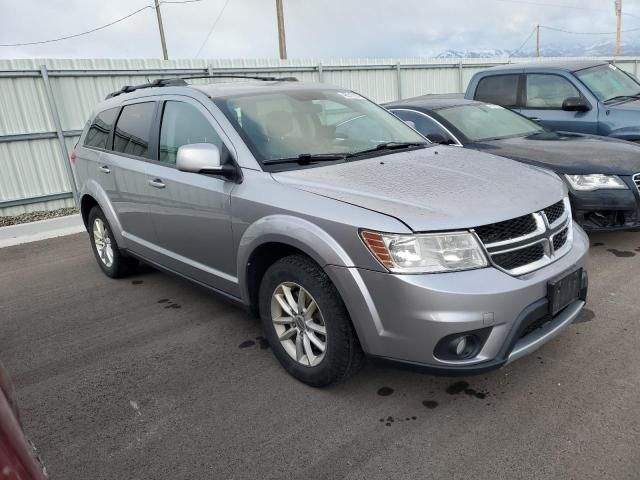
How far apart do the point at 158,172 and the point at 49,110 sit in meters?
5.75

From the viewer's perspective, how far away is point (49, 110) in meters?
8.35

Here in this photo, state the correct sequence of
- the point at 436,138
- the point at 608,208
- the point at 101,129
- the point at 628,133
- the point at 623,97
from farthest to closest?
the point at 623,97, the point at 628,133, the point at 436,138, the point at 101,129, the point at 608,208

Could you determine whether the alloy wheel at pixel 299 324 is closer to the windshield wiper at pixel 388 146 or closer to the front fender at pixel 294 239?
the front fender at pixel 294 239

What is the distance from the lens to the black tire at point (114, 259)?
484cm

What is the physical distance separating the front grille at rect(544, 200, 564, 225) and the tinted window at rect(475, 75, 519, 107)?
475cm

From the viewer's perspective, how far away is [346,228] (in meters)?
2.50

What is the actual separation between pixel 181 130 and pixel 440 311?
231 centimetres

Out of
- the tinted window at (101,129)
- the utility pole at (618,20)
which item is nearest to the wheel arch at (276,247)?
the tinted window at (101,129)

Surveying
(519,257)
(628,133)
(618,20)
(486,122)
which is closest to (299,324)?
(519,257)

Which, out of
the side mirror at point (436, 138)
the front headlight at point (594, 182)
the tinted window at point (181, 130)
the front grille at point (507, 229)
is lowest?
the front headlight at point (594, 182)

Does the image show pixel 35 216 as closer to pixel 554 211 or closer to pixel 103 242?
pixel 103 242

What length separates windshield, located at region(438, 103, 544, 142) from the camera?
219 inches

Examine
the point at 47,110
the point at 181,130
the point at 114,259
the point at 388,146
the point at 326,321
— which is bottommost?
the point at 114,259

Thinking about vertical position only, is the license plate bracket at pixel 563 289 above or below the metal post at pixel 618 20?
below
